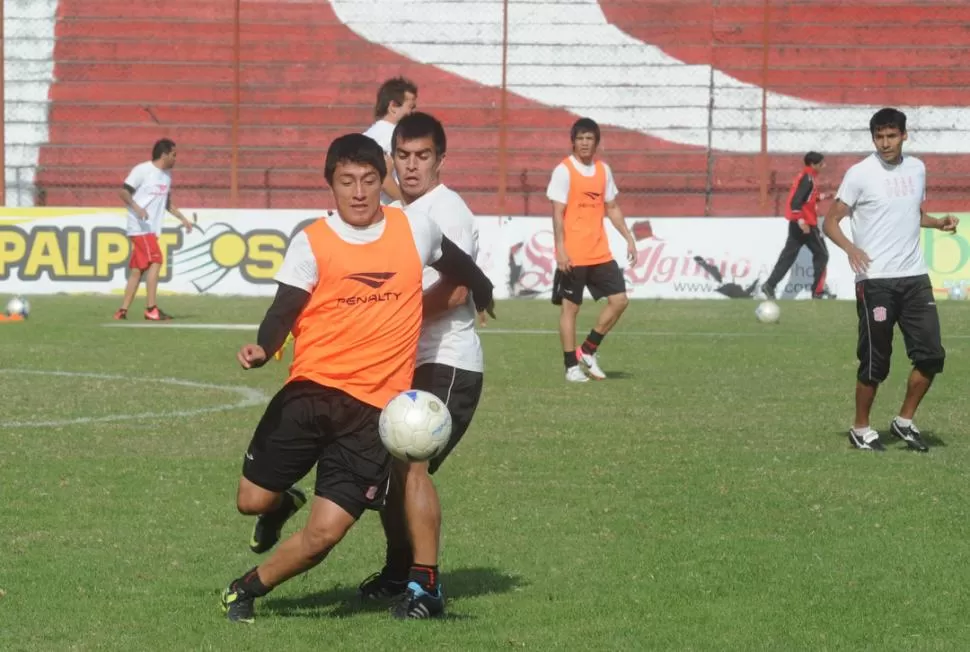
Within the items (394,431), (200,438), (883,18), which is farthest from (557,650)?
(883,18)

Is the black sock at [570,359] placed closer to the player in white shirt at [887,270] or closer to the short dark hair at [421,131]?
the player in white shirt at [887,270]

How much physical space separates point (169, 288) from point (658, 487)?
57.8ft

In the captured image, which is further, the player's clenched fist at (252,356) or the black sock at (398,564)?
the black sock at (398,564)

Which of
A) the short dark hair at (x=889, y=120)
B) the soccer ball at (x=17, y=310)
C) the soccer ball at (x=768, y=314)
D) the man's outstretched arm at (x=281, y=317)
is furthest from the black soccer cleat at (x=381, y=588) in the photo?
the soccer ball at (x=17, y=310)

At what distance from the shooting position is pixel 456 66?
30.3 meters

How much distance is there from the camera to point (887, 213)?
10.0 metres

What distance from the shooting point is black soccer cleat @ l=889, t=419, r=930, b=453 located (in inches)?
394

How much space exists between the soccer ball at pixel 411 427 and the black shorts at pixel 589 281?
28.4ft

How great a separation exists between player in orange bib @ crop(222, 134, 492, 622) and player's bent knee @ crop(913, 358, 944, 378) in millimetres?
5107

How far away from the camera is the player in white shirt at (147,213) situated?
20.5 meters

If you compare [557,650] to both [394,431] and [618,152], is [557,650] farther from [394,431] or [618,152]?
[618,152]

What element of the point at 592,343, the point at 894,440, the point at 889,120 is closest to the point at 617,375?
the point at 592,343

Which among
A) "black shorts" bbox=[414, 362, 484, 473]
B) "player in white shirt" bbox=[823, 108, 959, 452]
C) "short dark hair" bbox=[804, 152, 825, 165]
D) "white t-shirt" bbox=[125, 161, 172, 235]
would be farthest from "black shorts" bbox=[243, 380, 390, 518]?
"short dark hair" bbox=[804, 152, 825, 165]

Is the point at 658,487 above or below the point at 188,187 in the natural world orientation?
below
